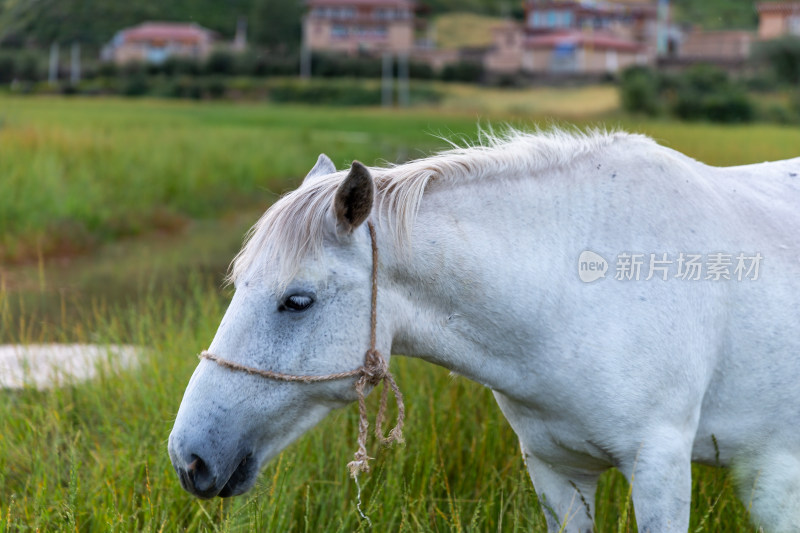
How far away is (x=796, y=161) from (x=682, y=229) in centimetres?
81

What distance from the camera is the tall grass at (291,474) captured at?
2.58 metres

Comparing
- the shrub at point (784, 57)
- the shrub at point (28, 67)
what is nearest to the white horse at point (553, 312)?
the shrub at point (784, 57)

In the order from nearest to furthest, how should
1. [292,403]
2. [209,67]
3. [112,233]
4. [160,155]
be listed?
[292,403]
[112,233]
[160,155]
[209,67]

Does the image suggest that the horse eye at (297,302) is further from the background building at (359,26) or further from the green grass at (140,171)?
the background building at (359,26)

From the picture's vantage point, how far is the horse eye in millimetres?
1914

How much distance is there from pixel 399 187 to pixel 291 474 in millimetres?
1419

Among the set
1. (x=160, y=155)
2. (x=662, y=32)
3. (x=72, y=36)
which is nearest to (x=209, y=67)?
(x=72, y=36)

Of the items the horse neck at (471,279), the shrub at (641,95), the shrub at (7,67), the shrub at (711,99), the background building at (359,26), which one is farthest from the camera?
the background building at (359,26)

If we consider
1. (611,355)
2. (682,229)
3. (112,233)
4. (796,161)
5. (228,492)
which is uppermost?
(796,161)

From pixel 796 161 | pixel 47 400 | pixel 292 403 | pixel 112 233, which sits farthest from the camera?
pixel 112 233

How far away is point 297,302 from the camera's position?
1916 mm

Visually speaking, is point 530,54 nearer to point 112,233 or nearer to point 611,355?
point 112,233

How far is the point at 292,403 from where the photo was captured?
1.98 meters

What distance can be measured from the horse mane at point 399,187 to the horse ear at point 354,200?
0.20 ft
